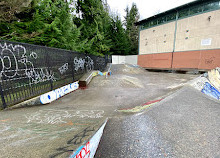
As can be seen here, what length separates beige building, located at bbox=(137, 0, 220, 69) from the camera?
14.3m

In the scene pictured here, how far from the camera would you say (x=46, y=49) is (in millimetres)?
5457

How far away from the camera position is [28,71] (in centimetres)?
466

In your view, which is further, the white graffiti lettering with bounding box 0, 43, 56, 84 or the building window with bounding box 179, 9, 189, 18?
the building window with bounding box 179, 9, 189, 18

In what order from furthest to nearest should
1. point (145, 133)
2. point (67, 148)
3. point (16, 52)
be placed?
1. point (16, 52)
2. point (145, 133)
3. point (67, 148)

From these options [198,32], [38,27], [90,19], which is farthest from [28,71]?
[198,32]

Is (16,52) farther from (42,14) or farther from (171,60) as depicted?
(171,60)

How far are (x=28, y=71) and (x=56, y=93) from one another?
1.72 metres

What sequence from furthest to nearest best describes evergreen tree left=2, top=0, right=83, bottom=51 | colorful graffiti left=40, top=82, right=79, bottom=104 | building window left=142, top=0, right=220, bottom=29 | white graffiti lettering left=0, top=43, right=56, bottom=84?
building window left=142, top=0, right=220, bottom=29
evergreen tree left=2, top=0, right=83, bottom=51
colorful graffiti left=40, top=82, right=79, bottom=104
white graffiti lettering left=0, top=43, right=56, bottom=84

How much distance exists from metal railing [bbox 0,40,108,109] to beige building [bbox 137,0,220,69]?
1850 cm

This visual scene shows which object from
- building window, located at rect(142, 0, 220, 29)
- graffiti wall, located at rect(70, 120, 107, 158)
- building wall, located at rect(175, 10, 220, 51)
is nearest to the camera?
graffiti wall, located at rect(70, 120, 107, 158)

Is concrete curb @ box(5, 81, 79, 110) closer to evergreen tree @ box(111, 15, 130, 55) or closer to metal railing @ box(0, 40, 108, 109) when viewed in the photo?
metal railing @ box(0, 40, 108, 109)

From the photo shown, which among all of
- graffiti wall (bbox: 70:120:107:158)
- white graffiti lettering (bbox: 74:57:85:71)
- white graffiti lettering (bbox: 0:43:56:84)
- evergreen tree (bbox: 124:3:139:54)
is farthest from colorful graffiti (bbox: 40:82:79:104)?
evergreen tree (bbox: 124:3:139:54)

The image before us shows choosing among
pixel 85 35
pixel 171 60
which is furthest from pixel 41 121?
pixel 171 60

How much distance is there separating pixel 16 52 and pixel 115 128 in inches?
195
